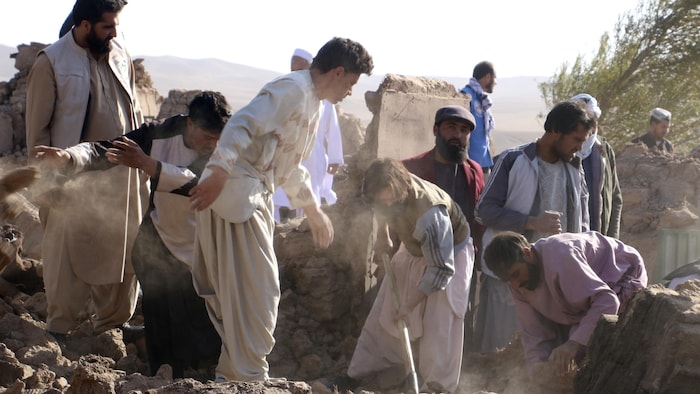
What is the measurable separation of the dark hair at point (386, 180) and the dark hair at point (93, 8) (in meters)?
1.87

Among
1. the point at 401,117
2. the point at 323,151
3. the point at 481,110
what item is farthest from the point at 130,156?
the point at 481,110

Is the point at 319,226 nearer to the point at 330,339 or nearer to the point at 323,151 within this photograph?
the point at 330,339

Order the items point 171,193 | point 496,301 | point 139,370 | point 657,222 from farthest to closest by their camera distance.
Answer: point 657,222
point 496,301
point 139,370
point 171,193

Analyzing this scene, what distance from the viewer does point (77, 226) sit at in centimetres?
618

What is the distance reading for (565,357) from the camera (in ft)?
16.5

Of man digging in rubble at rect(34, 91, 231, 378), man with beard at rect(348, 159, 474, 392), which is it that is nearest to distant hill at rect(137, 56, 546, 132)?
man with beard at rect(348, 159, 474, 392)

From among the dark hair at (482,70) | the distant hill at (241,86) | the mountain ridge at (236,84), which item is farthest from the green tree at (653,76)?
the mountain ridge at (236,84)

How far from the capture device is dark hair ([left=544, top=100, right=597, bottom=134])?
20.2 feet

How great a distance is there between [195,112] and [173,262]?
936mm

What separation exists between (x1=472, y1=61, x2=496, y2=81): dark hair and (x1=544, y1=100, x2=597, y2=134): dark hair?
3.30 meters

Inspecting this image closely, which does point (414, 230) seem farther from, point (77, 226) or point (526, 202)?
point (77, 226)

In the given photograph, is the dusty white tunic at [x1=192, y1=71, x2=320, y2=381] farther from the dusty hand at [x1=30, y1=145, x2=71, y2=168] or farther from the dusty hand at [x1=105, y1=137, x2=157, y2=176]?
the dusty hand at [x1=30, y1=145, x2=71, y2=168]

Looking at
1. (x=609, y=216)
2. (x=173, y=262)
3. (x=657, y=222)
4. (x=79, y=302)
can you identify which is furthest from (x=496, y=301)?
(x=657, y=222)

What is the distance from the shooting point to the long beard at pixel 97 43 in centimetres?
607
